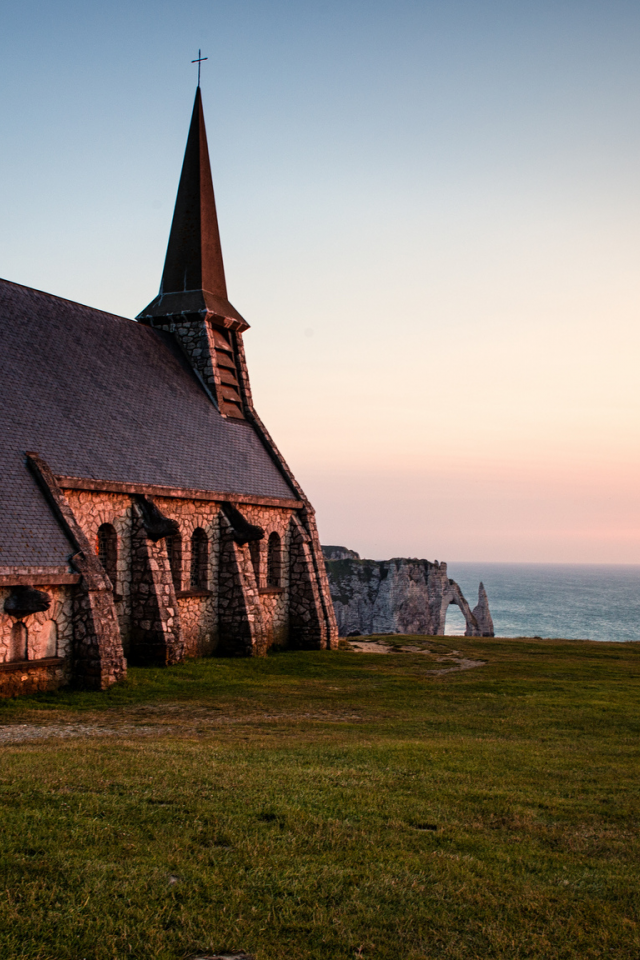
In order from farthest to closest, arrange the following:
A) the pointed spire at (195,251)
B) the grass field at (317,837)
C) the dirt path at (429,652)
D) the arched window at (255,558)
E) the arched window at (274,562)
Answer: the pointed spire at (195,251) → the arched window at (274,562) → the arched window at (255,558) → the dirt path at (429,652) → the grass field at (317,837)

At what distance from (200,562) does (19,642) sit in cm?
925

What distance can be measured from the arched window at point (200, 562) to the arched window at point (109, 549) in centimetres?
423

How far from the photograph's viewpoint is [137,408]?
27.4 metres

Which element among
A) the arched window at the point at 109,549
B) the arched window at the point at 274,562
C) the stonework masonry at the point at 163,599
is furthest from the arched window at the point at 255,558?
the arched window at the point at 109,549

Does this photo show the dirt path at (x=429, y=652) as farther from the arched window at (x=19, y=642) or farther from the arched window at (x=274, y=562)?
the arched window at (x=19, y=642)

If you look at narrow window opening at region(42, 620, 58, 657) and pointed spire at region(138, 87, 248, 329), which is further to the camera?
pointed spire at region(138, 87, 248, 329)

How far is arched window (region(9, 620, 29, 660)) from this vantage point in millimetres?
18594

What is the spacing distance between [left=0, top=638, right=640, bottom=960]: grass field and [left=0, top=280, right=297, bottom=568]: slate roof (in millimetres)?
5658

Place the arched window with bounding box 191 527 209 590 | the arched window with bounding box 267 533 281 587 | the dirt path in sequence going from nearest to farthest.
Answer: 1. the dirt path
2. the arched window with bounding box 191 527 209 590
3. the arched window with bounding box 267 533 281 587

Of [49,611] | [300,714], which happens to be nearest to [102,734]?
[300,714]

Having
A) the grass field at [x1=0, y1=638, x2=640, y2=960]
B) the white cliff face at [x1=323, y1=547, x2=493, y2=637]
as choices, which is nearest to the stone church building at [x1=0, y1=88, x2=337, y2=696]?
the grass field at [x1=0, y1=638, x2=640, y2=960]

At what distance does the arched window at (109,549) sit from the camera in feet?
76.5

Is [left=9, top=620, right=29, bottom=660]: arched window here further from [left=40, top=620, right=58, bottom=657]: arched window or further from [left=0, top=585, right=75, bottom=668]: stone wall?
[left=40, top=620, right=58, bottom=657]: arched window

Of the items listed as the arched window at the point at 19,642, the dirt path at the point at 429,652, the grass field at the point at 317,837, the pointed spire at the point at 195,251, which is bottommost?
the dirt path at the point at 429,652
